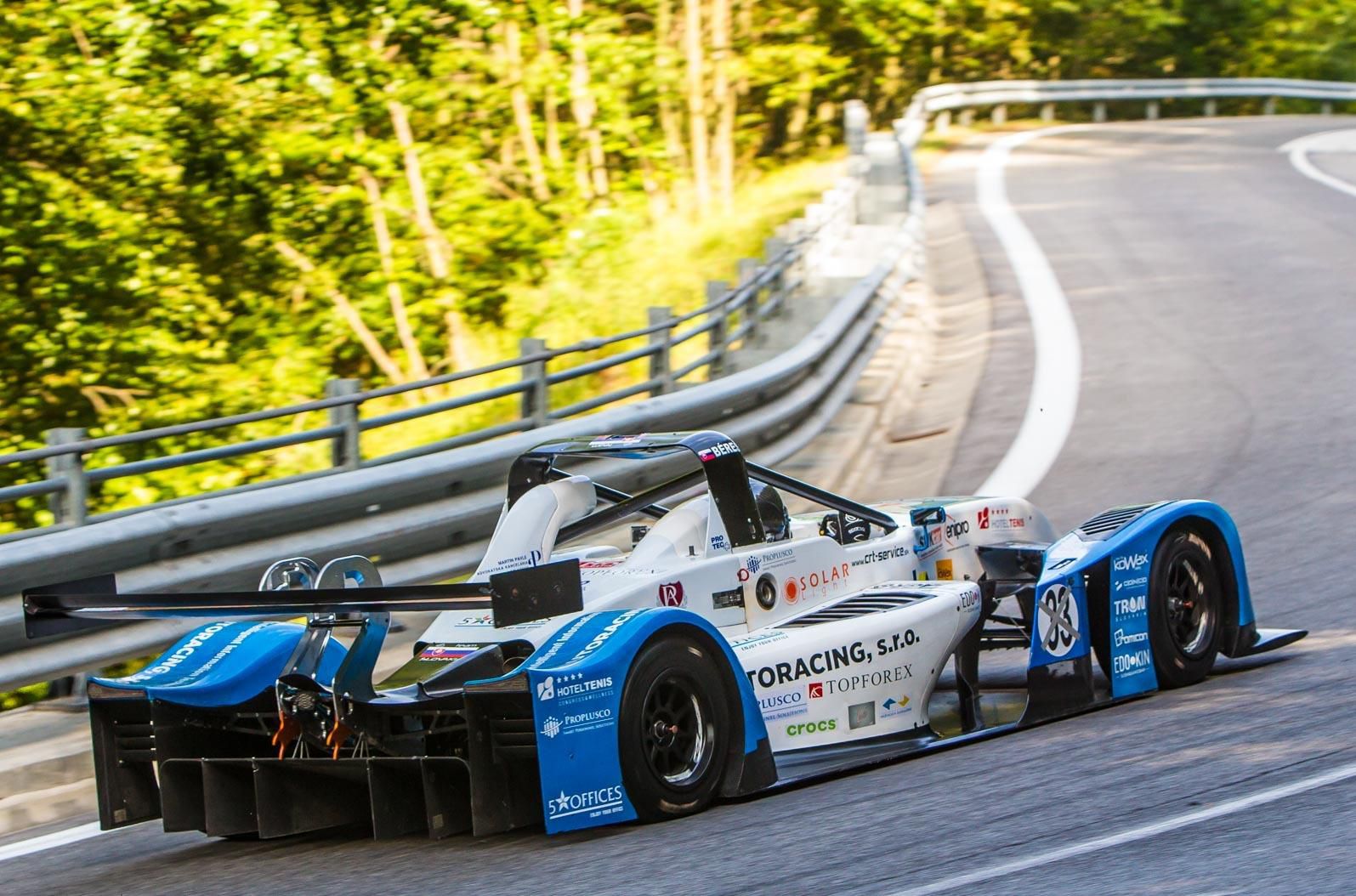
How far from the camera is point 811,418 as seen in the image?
43.8 ft

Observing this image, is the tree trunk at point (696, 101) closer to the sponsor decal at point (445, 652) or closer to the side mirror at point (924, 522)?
the side mirror at point (924, 522)

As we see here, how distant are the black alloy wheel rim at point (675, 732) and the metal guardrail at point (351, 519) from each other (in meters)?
2.56

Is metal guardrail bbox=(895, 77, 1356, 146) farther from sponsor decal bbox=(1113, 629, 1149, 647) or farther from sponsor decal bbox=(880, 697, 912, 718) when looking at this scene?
sponsor decal bbox=(880, 697, 912, 718)

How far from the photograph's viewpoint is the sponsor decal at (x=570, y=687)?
5938 mm

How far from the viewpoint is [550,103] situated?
25922 mm

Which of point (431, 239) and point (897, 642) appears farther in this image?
point (431, 239)

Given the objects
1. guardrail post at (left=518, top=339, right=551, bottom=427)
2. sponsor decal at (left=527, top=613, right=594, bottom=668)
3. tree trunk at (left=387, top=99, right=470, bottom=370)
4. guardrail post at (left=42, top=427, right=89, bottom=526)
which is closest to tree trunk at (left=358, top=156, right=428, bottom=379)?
tree trunk at (left=387, top=99, right=470, bottom=370)

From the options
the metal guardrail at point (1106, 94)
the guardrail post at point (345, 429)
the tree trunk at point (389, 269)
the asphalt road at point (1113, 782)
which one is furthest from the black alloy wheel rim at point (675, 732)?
the metal guardrail at point (1106, 94)

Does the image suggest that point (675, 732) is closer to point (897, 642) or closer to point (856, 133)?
point (897, 642)

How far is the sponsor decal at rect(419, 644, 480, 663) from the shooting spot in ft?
23.1

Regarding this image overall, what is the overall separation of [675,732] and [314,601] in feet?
4.43

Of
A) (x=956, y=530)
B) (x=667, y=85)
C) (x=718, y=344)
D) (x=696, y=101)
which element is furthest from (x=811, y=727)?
(x=667, y=85)

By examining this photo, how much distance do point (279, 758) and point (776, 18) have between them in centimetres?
3413

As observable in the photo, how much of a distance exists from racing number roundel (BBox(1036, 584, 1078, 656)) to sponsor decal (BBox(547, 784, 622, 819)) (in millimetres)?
2280
